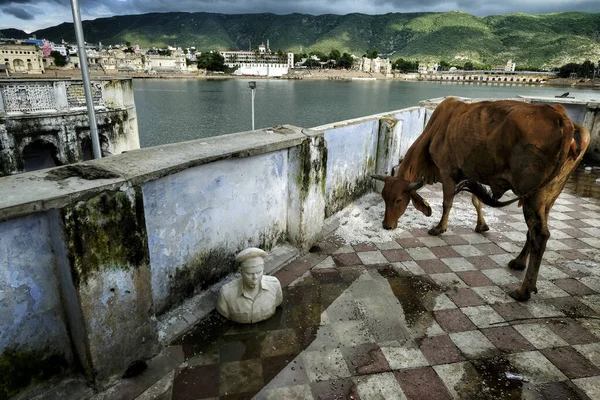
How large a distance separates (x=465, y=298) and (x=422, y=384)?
144cm

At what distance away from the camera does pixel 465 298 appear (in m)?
3.90

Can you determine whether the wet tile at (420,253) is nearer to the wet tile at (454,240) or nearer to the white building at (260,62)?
the wet tile at (454,240)

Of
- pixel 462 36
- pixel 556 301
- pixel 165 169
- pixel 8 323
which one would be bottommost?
pixel 556 301

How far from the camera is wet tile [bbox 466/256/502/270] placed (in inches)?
180

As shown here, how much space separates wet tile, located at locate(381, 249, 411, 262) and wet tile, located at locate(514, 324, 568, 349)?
1508 mm

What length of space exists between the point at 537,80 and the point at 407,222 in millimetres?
123182

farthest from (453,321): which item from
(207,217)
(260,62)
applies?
(260,62)

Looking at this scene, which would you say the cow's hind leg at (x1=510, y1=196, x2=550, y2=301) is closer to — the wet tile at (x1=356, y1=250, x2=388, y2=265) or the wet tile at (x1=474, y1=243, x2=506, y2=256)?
the wet tile at (x1=474, y1=243, x2=506, y2=256)

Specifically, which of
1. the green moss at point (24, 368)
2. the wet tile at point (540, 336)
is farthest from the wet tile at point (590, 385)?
the green moss at point (24, 368)

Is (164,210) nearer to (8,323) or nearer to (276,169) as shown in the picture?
(8,323)

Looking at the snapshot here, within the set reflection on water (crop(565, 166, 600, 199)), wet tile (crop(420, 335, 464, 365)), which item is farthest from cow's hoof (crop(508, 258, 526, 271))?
reflection on water (crop(565, 166, 600, 199))

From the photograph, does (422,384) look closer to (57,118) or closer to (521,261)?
(521,261)

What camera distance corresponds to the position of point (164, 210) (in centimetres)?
308

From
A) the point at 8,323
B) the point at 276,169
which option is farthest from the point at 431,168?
the point at 8,323
